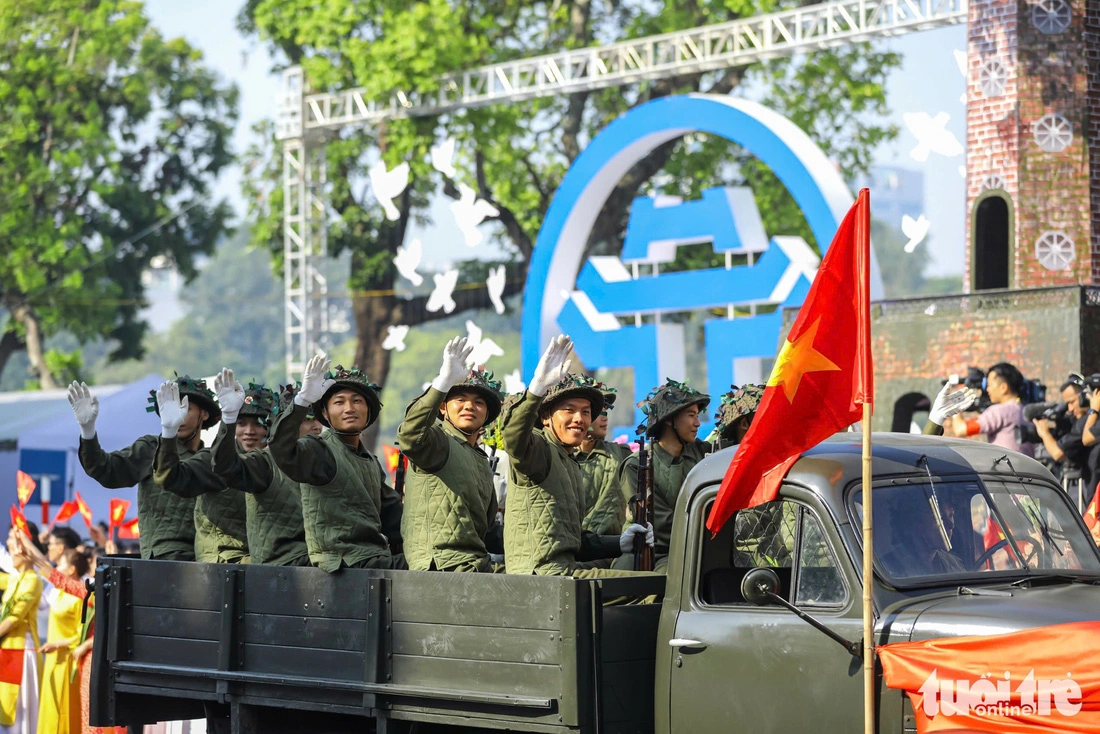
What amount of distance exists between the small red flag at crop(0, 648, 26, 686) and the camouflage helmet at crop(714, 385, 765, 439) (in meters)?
5.91

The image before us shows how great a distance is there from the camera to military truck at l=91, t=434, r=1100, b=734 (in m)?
6.34

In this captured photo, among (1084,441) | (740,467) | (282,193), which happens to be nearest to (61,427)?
(282,193)

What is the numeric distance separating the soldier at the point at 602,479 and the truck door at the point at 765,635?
Answer: 1.75 meters

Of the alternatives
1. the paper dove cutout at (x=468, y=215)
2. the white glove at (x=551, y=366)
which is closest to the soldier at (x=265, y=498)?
the white glove at (x=551, y=366)

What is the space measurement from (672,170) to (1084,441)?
76.4 feet

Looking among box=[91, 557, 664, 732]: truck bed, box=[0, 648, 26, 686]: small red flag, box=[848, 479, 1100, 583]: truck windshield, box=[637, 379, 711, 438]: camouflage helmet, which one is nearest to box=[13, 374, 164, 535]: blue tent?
box=[0, 648, 26, 686]: small red flag

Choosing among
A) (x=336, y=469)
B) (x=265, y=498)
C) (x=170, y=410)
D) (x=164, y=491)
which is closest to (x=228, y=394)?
(x=170, y=410)

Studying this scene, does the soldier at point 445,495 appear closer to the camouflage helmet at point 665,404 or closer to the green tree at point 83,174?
the camouflage helmet at point 665,404

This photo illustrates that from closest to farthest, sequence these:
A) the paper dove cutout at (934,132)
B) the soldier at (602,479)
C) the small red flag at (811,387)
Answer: the small red flag at (811,387), the soldier at (602,479), the paper dove cutout at (934,132)

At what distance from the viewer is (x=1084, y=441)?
38.9 ft

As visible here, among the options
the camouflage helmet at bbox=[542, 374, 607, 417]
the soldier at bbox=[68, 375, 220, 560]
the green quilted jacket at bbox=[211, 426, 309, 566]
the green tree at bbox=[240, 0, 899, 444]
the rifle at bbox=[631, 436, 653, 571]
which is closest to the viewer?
the camouflage helmet at bbox=[542, 374, 607, 417]

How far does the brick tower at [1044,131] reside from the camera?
68.4ft

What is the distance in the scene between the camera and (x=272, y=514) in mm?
8781

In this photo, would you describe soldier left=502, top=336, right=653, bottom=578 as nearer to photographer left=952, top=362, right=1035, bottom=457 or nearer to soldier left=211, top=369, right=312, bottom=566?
soldier left=211, top=369, right=312, bottom=566
